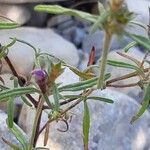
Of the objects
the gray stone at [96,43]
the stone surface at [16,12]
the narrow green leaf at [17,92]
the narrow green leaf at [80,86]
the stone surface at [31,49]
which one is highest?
the stone surface at [16,12]

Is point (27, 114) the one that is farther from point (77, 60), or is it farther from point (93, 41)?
point (93, 41)

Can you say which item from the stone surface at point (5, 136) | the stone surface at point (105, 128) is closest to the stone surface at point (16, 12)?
the stone surface at point (105, 128)

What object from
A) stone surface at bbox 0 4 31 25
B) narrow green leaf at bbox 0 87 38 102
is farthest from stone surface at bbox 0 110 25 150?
stone surface at bbox 0 4 31 25

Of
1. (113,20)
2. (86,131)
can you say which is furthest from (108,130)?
(113,20)

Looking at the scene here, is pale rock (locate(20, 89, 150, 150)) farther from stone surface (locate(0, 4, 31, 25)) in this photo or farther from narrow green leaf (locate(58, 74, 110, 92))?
stone surface (locate(0, 4, 31, 25))

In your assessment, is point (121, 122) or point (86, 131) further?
point (121, 122)

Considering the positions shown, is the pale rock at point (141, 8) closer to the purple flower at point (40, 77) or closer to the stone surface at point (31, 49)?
the stone surface at point (31, 49)

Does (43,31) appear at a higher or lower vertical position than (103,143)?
higher
